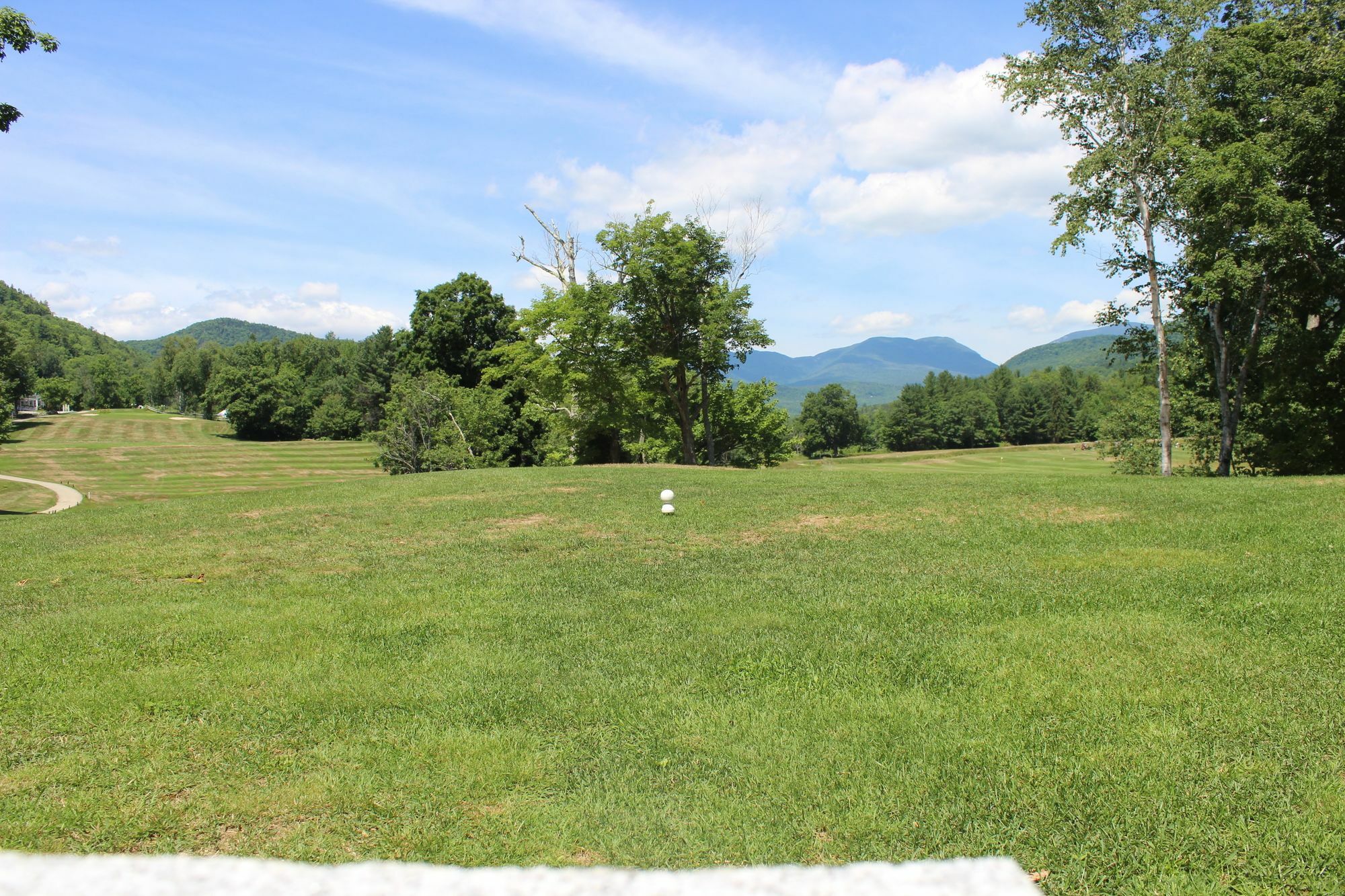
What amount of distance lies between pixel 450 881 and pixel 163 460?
67332mm

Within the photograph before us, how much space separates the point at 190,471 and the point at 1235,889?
2343 inches

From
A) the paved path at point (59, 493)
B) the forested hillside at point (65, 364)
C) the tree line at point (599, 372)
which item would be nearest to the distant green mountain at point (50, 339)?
the forested hillside at point (65, 364)

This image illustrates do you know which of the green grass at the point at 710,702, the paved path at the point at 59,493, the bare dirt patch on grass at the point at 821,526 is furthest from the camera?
the paved path at the point at 59,493

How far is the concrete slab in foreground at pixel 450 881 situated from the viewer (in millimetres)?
1372

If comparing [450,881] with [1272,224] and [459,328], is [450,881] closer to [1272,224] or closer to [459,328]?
[1272,224]

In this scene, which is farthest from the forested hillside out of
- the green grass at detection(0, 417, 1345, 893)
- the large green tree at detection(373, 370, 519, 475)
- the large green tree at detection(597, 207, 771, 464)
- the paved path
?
the green grass at detection(0, 417, 1345, 893)

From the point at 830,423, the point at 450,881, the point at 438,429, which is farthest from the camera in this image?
the point at 830,423

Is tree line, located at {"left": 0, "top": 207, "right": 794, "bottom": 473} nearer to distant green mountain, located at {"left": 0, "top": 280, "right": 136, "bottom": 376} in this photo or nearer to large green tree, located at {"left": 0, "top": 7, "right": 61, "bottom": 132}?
large green tree, located at {"left": 0, "top": 7, "right": 61, "bottom": 132}

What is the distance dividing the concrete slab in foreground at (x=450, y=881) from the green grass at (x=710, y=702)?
97.7 inches

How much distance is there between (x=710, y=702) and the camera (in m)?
5.70

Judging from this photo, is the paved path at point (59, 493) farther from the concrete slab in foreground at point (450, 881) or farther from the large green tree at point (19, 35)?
the concrete slab in foreground at point (450, 881)

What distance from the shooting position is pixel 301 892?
139 cm

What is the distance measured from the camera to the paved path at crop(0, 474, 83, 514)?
92.6ft

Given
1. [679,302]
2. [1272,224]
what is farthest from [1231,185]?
[679,302]
